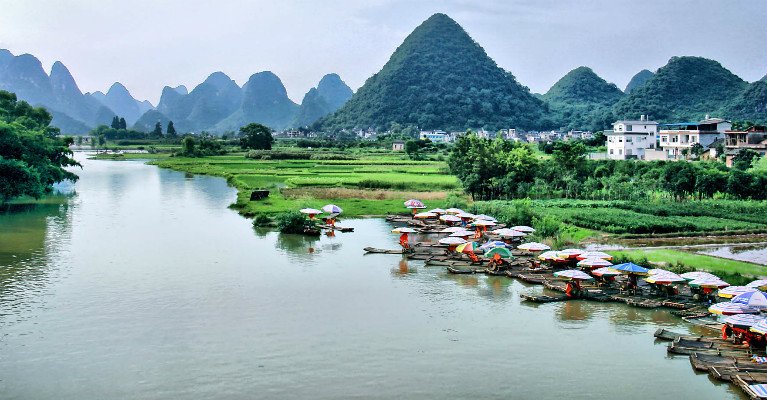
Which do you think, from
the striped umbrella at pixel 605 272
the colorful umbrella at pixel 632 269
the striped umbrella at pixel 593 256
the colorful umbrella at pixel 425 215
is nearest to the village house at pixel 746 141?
the colorful umbrella at pixel 425 215

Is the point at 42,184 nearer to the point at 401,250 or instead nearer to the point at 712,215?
the point at 401,250

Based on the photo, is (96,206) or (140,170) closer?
(96,206)

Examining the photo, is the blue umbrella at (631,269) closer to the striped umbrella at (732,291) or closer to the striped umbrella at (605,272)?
the striped umbrella at (605,272)

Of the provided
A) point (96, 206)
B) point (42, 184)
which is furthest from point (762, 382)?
point (42, 184)

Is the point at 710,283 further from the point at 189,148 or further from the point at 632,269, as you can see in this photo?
the point at 189,148

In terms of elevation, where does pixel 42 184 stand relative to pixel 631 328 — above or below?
above
